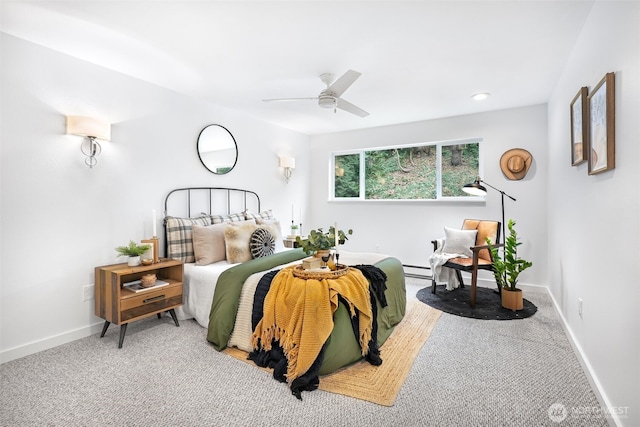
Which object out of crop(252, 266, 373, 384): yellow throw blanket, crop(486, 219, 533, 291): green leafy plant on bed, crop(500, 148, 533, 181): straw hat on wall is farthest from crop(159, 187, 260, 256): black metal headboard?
crop(500, 148, 533, 181): straw hat on wall

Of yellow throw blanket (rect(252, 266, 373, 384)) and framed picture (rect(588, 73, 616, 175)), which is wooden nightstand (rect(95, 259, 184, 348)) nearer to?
yellow throw blanket (rect(252, 266, 373, 384))

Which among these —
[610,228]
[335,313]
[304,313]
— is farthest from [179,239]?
[610,228]

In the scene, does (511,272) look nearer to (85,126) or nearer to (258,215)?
(258,215)

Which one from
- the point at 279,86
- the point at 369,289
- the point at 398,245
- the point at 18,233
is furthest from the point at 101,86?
the point at 398,245

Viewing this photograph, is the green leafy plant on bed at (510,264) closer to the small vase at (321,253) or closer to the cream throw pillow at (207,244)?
the small vase at (321,253)

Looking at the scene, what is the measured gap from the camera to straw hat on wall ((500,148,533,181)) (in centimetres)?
412

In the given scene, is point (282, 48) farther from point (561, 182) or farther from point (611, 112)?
point (561, 182)

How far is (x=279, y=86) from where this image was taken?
132 inches

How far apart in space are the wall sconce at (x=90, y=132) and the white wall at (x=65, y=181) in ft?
0.19

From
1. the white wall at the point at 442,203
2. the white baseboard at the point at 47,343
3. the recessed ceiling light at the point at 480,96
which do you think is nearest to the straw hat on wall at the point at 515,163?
the white wall at the point at 442,203

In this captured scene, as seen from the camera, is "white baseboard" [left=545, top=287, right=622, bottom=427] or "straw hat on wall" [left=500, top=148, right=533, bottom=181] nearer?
"white baseboard" [left=545, top=287, right=622, bottom=427]

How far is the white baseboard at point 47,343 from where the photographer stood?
237 cm

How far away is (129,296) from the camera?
8.57ft

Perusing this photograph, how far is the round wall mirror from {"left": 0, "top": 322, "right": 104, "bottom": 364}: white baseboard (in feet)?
6.83
